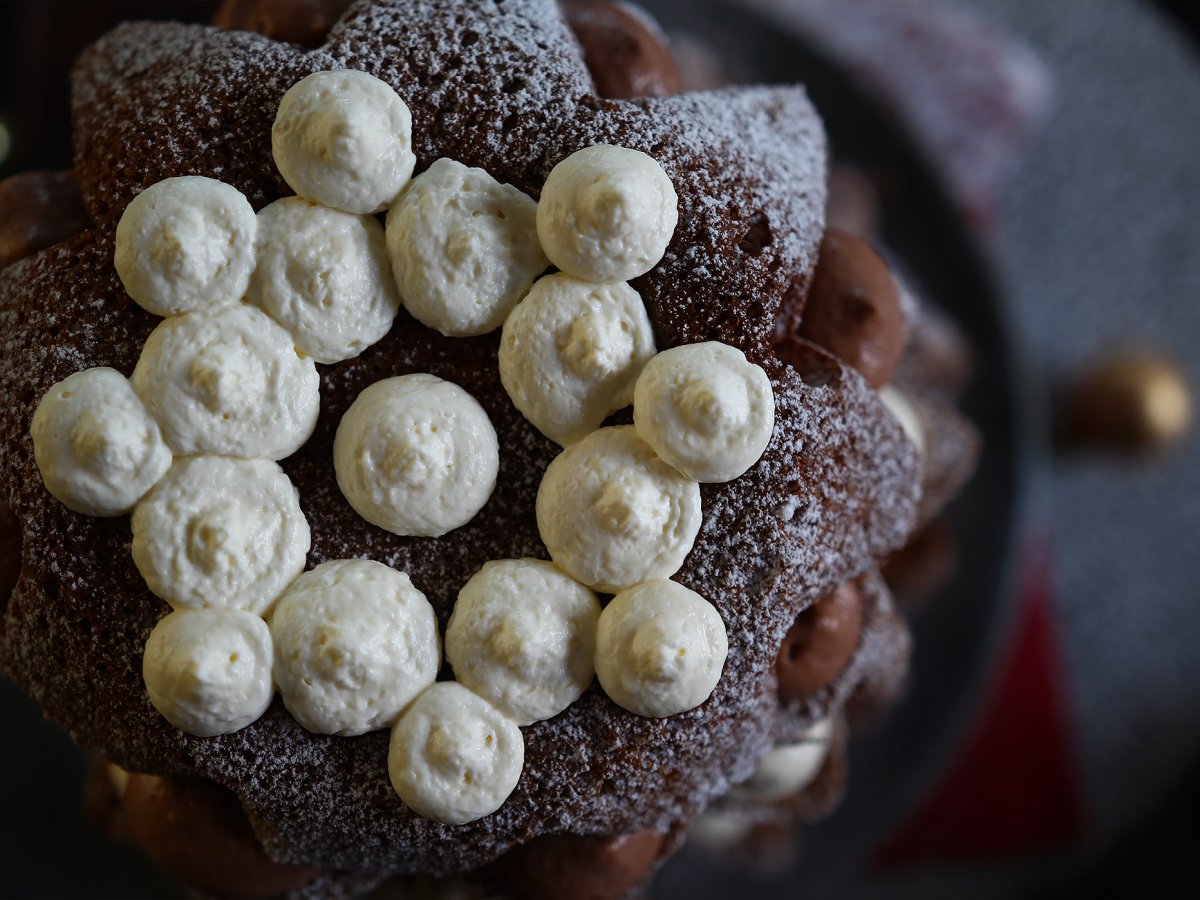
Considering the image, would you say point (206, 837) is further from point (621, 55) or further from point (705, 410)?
point (621, 55)

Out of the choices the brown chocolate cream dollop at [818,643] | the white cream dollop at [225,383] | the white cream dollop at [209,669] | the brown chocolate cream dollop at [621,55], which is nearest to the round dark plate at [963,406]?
the brown chocolate cream dollop at [621,55]

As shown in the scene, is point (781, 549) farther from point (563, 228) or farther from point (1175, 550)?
point (1175, 550)

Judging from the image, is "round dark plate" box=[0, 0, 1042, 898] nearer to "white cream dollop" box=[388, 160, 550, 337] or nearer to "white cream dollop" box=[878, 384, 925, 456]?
"white cream dollop" box=[878, 384, 925, 456]

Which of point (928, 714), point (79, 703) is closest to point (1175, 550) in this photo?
point (928, 714)

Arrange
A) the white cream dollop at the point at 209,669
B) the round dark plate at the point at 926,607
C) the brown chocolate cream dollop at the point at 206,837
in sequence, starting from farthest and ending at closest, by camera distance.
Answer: the round dark plate at the point at 926,607, the brown chocolate cream dollop at the point at 206,837, the white cream dollop at the point at 209,669

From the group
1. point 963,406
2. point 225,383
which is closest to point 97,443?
point 225,383

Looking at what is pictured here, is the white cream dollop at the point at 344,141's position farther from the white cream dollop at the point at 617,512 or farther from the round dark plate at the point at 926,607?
the round dark plate at the point at 926,607
